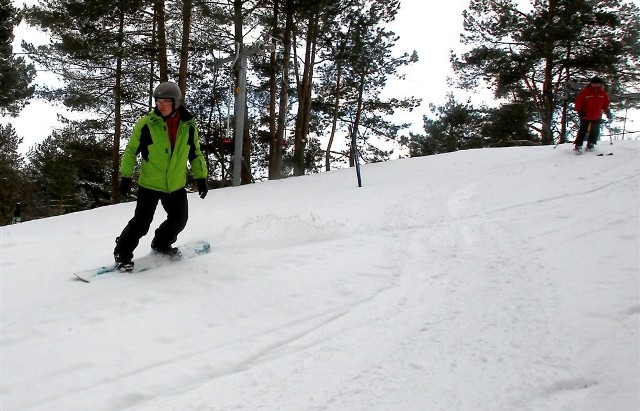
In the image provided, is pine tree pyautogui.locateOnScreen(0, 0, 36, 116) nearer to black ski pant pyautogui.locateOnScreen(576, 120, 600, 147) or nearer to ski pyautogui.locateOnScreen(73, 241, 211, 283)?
ski pyautogui.locateOnScreen(73, 241, 211, 283)

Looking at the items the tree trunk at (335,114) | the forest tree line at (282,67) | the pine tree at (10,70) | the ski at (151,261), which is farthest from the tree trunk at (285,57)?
the ski at (151,261)

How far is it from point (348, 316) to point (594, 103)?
31.6 ft

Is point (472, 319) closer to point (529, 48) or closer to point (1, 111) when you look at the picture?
point (529, 48)

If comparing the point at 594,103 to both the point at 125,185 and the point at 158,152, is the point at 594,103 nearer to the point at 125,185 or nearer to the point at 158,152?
the point at 158,152

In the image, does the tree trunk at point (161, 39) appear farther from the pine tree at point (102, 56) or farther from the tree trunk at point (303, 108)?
the tree trunk at point (303, 108)

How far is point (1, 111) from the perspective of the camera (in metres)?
19.0

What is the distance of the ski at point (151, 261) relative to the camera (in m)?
4.37

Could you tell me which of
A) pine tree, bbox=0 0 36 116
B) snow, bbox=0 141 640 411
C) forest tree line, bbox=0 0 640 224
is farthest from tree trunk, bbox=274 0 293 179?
snow, bbox=0 141 640 411

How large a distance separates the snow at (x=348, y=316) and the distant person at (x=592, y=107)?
450cm

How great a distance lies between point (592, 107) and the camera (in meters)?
10.2

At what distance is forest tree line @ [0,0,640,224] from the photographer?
1550 centimetres

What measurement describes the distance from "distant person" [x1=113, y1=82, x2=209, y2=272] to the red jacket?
932 centimetres

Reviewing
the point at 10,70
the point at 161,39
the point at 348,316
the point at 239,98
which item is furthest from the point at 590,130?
the point at 10,70

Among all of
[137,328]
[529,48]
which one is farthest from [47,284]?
[529,48]
